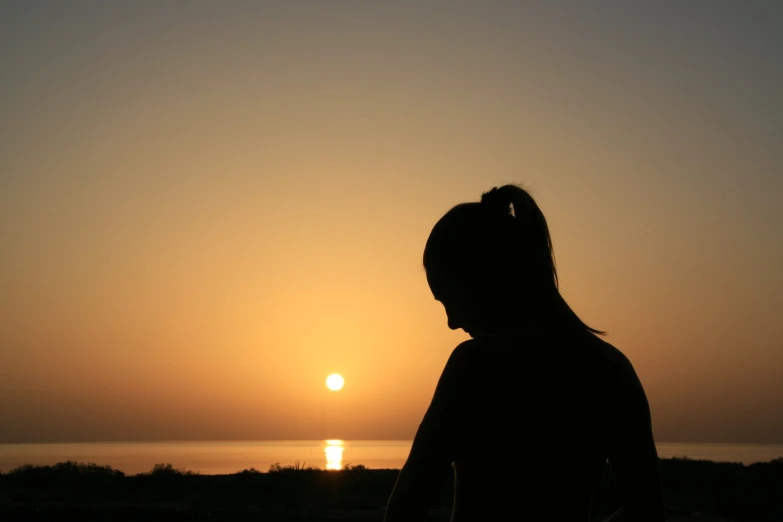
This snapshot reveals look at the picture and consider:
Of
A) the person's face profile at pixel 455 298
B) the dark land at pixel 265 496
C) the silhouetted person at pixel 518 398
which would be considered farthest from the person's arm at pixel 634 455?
the dark land at pixel 265 496

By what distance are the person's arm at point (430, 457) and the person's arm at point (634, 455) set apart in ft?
1.41

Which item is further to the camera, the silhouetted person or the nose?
the nose

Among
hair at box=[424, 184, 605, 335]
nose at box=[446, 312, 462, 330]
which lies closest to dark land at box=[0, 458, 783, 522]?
nose at box=[446, 312, 462, 330]

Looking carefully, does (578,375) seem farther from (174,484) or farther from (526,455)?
(174,484)

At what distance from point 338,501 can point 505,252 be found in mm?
17796

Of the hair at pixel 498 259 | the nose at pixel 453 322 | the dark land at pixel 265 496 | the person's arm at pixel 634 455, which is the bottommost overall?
the dark land at pixel 265 496

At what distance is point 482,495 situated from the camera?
5.36 feet

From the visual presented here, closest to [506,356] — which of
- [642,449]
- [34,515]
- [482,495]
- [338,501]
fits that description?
[482,495]

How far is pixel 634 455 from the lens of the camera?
177 centimetres

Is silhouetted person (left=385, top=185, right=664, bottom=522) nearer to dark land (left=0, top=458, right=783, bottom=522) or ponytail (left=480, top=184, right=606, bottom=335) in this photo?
ponytail (left=480, top=184, right=606, bottom=335)

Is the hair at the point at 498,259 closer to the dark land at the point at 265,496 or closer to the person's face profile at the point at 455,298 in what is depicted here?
the person's face profile at the point at 455,298

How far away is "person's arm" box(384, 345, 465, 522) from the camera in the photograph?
156 cm

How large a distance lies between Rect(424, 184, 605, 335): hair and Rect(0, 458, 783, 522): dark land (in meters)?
13.3

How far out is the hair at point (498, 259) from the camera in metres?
1.71
